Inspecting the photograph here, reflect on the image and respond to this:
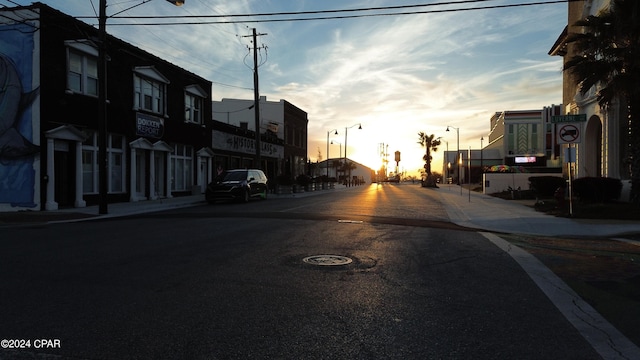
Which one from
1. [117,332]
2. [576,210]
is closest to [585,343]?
[117,332]

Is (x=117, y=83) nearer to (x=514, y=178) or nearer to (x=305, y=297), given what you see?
(x=305, y=297)

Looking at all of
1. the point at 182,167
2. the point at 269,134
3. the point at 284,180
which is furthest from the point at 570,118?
the point at 269,134

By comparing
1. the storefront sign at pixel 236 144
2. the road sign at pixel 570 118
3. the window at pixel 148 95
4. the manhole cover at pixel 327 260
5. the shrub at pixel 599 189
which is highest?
the window at pixel 148 95

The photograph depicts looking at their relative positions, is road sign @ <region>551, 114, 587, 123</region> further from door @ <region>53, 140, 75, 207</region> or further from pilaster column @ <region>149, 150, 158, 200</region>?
pilaster column @ <region>149, 150, 158, 200</region>

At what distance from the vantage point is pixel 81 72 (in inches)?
779

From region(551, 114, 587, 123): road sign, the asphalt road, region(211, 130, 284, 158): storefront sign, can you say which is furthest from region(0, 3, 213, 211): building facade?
region(551, 114, 587, 123): road sign

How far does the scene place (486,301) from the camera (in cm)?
562

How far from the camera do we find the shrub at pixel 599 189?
19.1 m

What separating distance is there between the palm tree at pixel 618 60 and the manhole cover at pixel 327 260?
12867 mm

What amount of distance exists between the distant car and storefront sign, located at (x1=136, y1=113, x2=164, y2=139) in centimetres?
440

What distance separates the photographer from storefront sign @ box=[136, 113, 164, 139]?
Answer: 77.0ft

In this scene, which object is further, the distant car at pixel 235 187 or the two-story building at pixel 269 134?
the two-story building at pixel 269 134

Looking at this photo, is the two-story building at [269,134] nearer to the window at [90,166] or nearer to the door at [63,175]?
the window at [90,166]

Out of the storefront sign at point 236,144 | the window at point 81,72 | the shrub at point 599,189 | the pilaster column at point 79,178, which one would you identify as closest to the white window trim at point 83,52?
the window at point 81,72
